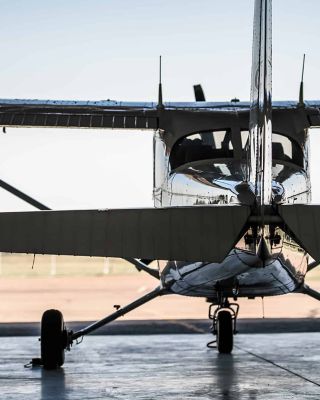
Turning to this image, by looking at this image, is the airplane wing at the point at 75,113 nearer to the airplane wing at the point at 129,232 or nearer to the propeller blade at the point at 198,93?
the propeller blade at the point at 198,93

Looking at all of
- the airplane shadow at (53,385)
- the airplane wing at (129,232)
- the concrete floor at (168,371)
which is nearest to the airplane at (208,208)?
the airplane wing at (129,232)

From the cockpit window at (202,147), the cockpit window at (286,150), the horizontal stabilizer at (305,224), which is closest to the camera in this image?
the horizontal stabilizer at (305,224)

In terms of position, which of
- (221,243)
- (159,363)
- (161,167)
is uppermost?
(161,167)

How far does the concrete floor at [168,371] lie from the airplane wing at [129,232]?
225 cm

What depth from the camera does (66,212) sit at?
24.4 feet

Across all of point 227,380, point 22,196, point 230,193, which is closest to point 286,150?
point 230,193

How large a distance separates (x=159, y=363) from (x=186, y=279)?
6.50 feet

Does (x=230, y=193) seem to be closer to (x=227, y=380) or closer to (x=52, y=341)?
(x=227, y=380)

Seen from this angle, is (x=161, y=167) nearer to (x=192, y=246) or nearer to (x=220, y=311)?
(x=220, y=311)

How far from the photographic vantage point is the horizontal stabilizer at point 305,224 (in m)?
7.41

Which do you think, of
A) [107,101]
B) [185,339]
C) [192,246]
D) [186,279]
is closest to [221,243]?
[192,246]

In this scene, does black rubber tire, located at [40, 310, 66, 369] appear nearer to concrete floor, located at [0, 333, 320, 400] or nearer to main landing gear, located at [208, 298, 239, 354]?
concrete floor, located at [0, 333, 320, 400]

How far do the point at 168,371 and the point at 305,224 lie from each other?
14.9ft

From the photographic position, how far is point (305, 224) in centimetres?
759
